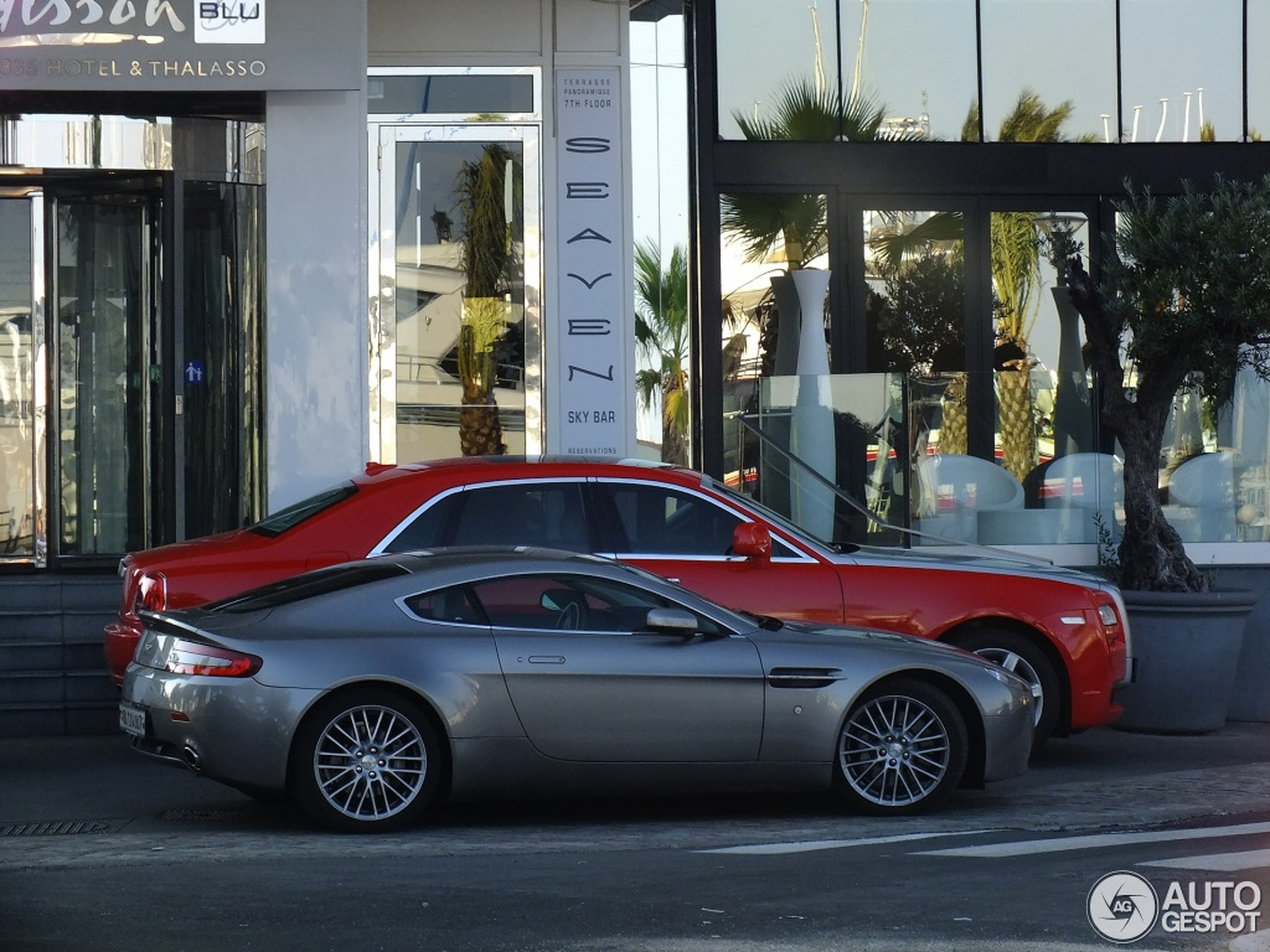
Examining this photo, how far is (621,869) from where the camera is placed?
6973 mm

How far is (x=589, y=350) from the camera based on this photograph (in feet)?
44.8

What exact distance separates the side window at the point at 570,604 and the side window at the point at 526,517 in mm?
1341

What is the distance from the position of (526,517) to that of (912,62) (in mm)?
6859

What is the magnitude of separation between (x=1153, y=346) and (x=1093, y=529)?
7.48 ft

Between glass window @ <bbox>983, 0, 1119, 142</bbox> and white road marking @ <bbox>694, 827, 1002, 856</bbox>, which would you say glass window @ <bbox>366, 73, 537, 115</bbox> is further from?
white road marking @ <bbox>694, 827, 1002, 856</bbox>

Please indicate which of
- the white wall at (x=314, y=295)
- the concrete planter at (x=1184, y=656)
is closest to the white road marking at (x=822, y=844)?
the concrete planter at (x=1184, y=656)

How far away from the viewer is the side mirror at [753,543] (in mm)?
9266

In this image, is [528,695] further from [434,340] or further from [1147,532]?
[434,340]

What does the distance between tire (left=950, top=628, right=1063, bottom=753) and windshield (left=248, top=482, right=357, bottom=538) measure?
3.42 m

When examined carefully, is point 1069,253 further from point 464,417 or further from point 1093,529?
point 464,417

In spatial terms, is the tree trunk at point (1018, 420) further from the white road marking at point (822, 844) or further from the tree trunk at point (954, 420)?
the white road marking at point (822, 844)

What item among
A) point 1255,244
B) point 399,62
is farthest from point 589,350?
point 1255,244

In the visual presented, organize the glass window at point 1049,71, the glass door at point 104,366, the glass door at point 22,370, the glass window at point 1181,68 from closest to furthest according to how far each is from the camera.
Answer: the glass door at point 22,370, the glass door at point 104,366, the glass window at point 1049,71, the glass window at point 1181,68

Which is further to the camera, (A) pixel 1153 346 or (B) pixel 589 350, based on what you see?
(B) pixel 589 350
